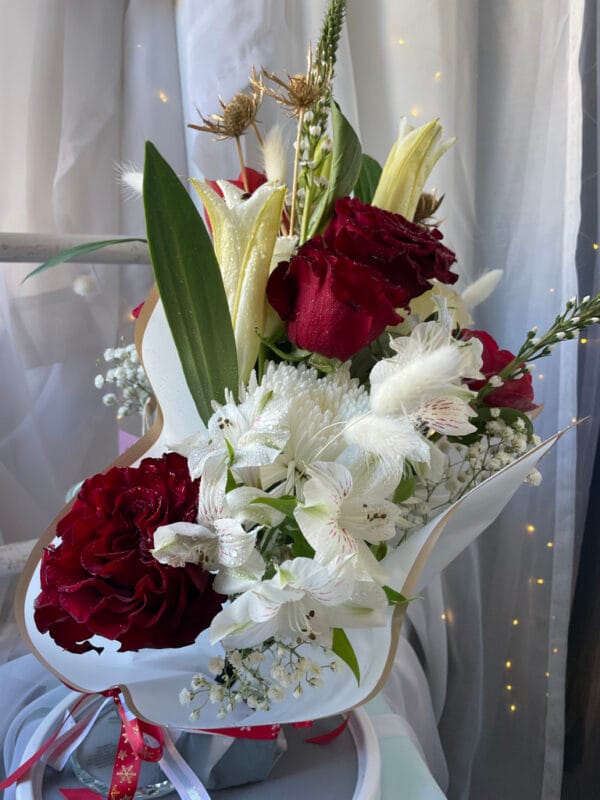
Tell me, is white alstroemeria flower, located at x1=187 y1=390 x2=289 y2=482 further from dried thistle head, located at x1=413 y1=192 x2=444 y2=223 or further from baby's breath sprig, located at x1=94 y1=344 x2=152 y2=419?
baby's breath sprig, located at x1=94 y1=344 x2=152 y2=419

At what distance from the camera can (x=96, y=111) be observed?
940 millimetres

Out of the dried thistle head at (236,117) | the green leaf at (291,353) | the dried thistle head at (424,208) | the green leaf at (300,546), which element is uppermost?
the dried thistle head at (236,117)

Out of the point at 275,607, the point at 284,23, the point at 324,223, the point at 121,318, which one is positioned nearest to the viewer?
the point at 275,607

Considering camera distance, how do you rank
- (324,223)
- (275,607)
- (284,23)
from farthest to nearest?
(284,23)
(324,223)
(275,607)

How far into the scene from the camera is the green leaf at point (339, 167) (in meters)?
0.45

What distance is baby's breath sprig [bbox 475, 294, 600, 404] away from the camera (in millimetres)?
410

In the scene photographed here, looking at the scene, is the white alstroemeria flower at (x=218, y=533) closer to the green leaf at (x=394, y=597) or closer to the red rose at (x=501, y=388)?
the green leaf at (x=394, y=597)

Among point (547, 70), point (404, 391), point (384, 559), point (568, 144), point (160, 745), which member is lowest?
point (160, 745)

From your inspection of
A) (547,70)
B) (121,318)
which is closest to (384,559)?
(121,318)

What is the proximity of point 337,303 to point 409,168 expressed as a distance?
0.16 meters

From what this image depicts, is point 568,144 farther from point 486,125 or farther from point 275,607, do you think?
point 275,607

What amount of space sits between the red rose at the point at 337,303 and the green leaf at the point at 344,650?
0.52 feet

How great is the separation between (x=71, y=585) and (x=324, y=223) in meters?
0.28

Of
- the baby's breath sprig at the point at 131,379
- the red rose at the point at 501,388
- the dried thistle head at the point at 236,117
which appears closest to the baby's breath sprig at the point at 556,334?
the red rose at the point at 501,388
